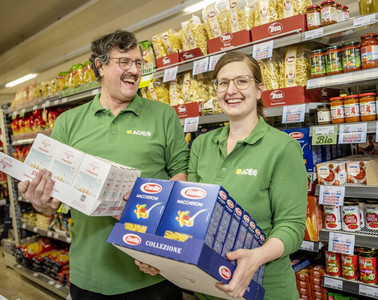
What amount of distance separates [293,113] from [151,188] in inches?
49.5

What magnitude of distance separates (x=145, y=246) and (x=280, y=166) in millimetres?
553

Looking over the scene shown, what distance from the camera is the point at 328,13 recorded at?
212 cm

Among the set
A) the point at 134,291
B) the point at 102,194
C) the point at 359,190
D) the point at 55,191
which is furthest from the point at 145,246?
the point at 359,190

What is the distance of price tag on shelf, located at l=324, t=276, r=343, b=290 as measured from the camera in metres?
2.14

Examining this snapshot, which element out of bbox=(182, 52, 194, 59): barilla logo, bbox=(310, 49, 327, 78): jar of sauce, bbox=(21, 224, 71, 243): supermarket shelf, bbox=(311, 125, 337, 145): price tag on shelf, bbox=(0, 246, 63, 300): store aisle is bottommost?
bbox=(0, 246, 63, 300): store aisle

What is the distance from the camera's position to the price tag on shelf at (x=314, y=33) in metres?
2.07

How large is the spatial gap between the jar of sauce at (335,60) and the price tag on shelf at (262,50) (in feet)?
1.18

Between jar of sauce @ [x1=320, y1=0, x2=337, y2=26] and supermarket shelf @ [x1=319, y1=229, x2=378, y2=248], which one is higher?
jar of sauce @ [x1=320, y1=0, x2=337, y2=26]

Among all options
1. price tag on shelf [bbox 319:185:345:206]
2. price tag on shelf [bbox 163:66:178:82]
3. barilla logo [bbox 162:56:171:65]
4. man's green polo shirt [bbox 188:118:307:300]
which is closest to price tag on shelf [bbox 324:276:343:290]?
price tag on shelf [bbox 319:185:345:206]

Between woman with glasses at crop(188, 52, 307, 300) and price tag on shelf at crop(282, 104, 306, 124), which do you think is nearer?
woman with glasses at crop(188, 52, 307, 300)

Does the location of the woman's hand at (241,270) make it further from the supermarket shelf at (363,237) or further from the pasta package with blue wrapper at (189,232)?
the supermarket shelf at (363,237)

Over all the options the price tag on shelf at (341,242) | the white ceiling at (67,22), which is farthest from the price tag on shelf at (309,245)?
the white ceiling at (67,22)

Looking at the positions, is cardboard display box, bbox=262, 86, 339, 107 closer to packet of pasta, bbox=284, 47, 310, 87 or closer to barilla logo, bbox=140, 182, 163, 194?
packet of pasta, bbox=284, 47, 310, 87

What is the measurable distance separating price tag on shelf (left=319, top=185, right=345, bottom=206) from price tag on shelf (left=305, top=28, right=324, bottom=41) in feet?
2.95
